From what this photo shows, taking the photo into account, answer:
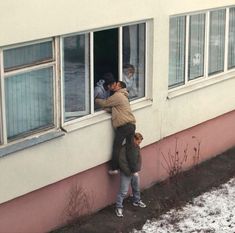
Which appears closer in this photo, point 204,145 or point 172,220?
point 172,220

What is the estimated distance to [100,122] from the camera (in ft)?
36.7

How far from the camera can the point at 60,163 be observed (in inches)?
416

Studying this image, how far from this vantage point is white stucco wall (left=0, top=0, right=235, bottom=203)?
962 cm

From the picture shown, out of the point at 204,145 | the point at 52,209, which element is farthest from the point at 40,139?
the point at 204,145

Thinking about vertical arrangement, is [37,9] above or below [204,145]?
above

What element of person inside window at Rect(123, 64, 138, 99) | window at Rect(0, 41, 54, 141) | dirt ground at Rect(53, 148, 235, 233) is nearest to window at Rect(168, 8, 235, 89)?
person inside window at Rect(123, 64, 138, 99)

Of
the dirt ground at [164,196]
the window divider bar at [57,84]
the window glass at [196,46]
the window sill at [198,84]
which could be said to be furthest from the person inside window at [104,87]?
the window glass at [196,46]

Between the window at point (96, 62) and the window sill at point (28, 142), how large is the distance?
0.40m

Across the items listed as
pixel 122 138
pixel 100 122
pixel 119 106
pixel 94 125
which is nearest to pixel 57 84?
pixel 94 125

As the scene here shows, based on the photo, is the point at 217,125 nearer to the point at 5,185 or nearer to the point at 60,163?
the point at 60,163

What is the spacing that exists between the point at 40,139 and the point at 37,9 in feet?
5.85

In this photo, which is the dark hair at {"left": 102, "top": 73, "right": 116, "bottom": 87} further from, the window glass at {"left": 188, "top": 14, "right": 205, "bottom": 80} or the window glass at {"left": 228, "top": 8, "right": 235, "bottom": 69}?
the window glass at {"left": 228, "top": 8, "right": 235, "bottom": 69}

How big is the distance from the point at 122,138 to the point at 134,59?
147 centimetres

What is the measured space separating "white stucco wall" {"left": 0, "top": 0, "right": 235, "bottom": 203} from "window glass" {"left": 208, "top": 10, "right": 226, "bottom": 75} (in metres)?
0.28
